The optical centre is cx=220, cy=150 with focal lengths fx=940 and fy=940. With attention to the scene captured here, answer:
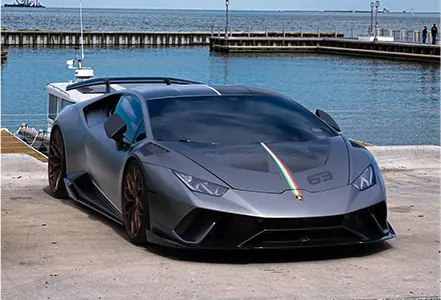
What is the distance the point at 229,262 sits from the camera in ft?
23.0

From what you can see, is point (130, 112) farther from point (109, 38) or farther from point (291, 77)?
point (109, 38)

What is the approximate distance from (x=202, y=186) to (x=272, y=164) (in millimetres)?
623

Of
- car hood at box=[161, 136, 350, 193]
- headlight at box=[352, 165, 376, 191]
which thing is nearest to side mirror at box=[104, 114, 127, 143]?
car hood at box=[161, 136, 350, 193]

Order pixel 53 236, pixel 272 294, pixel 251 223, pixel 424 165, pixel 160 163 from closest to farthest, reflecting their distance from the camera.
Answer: pixel 272 294
pixel 251 223
pixel 160 163
pixel 53 236
pixel 424 165

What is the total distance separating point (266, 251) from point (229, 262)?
0.45 m

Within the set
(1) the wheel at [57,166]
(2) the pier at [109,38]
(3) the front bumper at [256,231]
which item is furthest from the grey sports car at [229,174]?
(2) the pier at [109,38]

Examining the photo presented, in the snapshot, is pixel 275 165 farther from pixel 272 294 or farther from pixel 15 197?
pixel 15 197

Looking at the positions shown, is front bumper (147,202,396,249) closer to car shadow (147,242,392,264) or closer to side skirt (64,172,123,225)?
car shadow (147,242,392,264)

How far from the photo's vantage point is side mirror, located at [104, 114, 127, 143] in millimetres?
8219

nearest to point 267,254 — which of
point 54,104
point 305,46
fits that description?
point 54,104

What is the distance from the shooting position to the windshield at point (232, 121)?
25.6 ft

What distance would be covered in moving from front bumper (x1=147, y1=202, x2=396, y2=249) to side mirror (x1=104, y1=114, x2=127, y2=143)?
1.46 meters

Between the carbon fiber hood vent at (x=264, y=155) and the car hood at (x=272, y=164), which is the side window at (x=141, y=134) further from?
the carbon fiber hood vent at (x=264, y=155)

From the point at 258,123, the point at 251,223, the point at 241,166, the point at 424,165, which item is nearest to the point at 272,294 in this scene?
the point at 251,223
